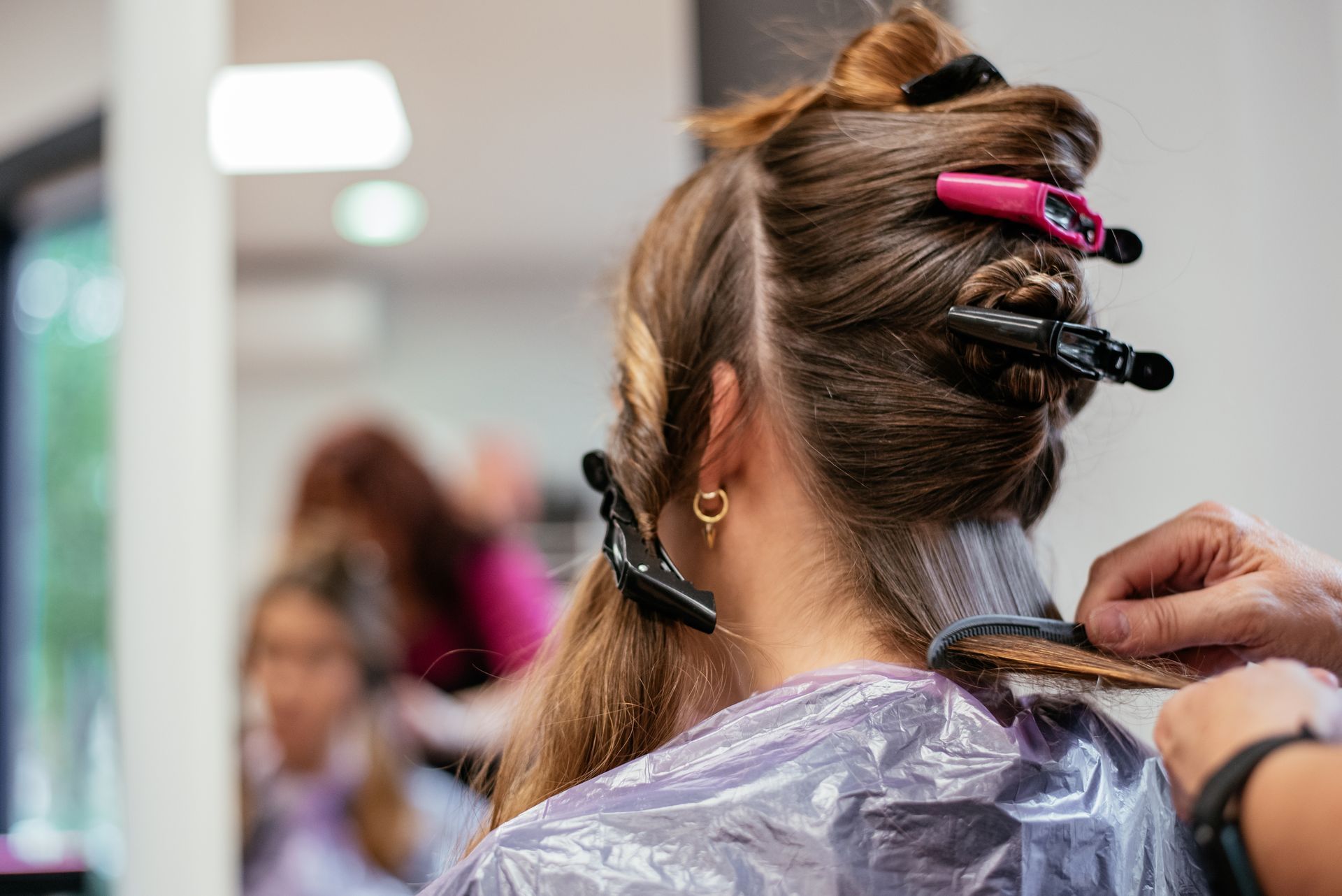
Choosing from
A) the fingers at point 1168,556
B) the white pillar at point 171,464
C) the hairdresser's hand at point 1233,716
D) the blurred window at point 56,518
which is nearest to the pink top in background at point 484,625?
the blurred window at point 56,518

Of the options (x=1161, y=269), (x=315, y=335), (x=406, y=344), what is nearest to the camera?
(x=1161, y=269)

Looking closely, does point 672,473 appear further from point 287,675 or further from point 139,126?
point 287,675

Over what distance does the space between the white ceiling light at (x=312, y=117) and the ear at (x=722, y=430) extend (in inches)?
58.3

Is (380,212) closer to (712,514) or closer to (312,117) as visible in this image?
(312,117)

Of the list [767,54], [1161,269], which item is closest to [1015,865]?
[1161,269]

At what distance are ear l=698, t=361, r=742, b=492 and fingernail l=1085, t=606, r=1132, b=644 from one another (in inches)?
11.6

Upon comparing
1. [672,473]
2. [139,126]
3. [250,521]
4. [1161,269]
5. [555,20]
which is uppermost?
[555,20]

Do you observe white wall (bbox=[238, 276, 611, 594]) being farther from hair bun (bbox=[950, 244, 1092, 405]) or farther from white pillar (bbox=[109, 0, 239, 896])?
hair bun (bbox=[950, 244, 1092, 405])

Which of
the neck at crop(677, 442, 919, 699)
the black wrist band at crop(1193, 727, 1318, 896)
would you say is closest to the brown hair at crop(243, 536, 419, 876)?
the neck at crop(677, 442, 919, 699)

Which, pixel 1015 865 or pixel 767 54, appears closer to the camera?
pixel 1015 865

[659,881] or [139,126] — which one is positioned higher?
[139,126]

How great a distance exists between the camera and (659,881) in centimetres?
57

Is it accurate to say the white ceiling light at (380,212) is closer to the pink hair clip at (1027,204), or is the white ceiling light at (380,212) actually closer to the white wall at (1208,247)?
the white wall at (1208,247)

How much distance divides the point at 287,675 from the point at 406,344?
2568 millimetres
